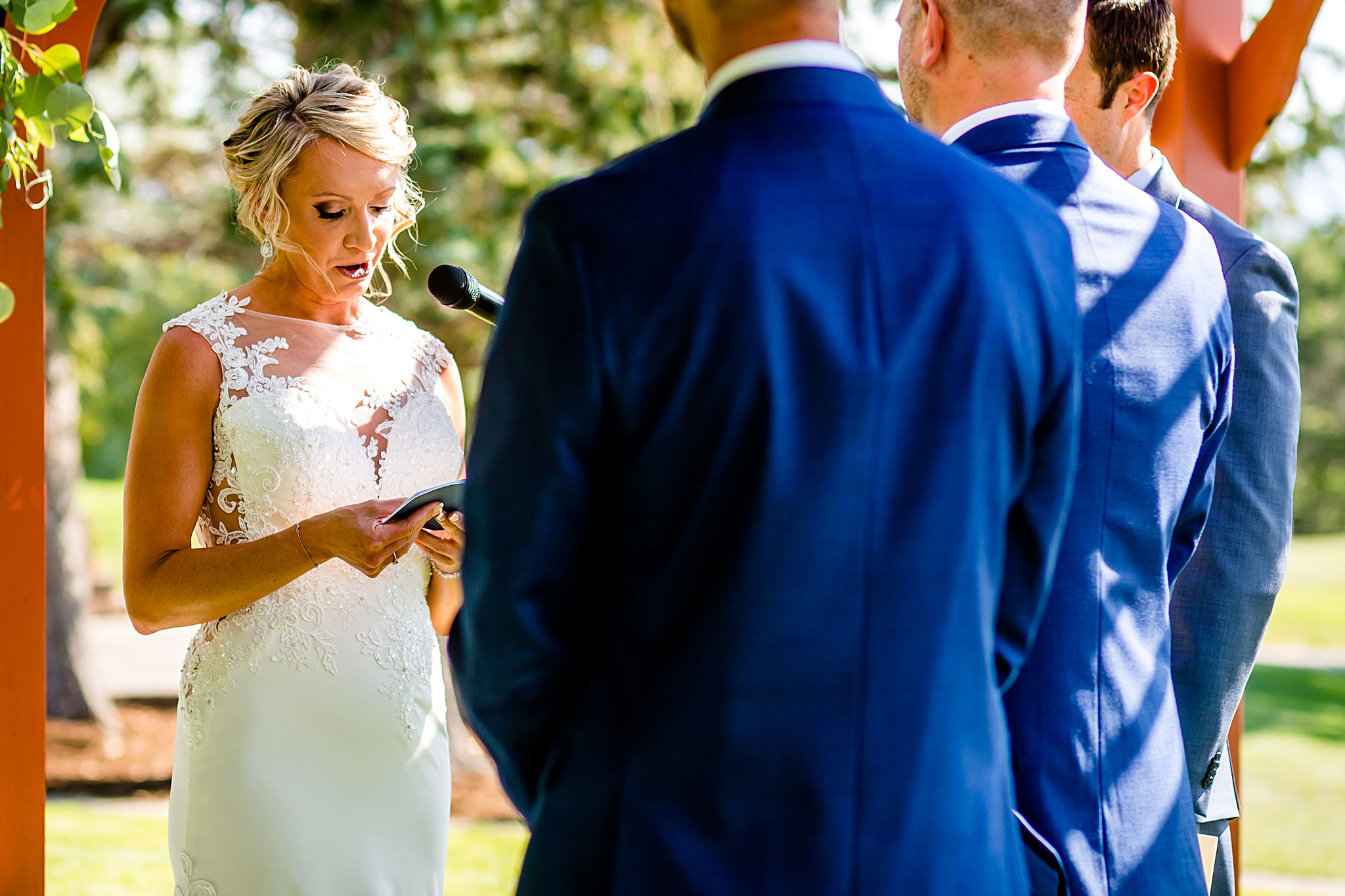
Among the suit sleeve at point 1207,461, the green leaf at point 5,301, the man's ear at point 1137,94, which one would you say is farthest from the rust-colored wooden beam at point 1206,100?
the green leaf at point 5,301

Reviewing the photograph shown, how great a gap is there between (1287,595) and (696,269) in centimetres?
2283

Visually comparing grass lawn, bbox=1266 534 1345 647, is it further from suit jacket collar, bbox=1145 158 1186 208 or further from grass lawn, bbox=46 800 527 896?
suit jacket collar, bbox=1145 158 1186 208

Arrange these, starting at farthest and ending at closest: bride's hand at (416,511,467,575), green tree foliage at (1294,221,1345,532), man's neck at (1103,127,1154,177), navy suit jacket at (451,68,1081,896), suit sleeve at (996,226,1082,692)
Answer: green tree foliage at (1294,221,1345,532), bride's hand at (416,511,467,575), man's neck at (1103,127,1154,177), suit sleeve at (996,226,1082,692), navy suit jacket at (451,68,1081,896)

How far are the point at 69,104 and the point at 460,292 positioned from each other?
2.10 ft

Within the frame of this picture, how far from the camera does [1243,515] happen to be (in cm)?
212

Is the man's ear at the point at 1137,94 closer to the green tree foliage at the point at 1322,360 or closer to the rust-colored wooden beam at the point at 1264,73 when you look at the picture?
the rust-colored wooden beam at the point at 1264,73

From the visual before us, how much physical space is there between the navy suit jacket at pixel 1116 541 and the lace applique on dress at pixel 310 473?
1400 millimetres

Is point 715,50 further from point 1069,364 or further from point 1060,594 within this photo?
point 1060,594

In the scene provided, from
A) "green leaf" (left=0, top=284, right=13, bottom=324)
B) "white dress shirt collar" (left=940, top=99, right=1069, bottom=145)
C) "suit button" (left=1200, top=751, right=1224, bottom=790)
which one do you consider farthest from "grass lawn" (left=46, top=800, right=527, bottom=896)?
"white dress shirt collar" (left=940, top=99, right=1069, bottom=145)

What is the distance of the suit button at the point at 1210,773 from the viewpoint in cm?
220

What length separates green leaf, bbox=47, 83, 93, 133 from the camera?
1.71 meters

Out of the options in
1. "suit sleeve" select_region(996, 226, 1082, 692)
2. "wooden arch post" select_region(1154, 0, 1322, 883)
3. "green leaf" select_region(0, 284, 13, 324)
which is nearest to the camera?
"suit sleeve" select_region(996, 226, 1082, 692)

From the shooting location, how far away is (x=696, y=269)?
1.14 metres

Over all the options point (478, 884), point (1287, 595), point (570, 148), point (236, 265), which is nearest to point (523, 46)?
point (570, 148)
